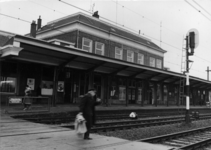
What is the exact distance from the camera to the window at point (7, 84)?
57.3 feet

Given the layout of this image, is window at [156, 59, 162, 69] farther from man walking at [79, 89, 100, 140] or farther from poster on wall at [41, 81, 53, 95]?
man walking at [79, 89, 100, 140]

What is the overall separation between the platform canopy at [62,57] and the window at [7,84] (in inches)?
109

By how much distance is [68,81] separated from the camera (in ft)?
72.2

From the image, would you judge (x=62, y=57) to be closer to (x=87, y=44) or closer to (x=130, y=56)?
(x=87, y=44)

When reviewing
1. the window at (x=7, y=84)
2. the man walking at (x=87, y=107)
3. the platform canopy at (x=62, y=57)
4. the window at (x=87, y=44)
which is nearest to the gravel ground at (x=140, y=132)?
the man walking at (x=87, y=107)

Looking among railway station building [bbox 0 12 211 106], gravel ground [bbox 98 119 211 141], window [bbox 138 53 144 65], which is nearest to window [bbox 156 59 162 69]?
railway station building [bbox 0 12 211 106]

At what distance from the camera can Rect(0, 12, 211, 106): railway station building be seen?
15.8 m

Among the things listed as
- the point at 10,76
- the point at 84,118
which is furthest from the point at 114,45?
the point at 84,118

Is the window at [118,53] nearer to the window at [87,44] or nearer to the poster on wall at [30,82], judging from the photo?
the window at [87,44]

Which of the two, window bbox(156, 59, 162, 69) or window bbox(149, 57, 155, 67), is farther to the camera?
window bbox(156, 59, 162, 69)

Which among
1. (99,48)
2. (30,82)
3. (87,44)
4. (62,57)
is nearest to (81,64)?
(62,57)

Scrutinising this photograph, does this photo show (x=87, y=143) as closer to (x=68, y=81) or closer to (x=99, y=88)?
(x=68, y=81)

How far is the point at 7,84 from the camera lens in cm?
1775

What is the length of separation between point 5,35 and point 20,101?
11.7 m
